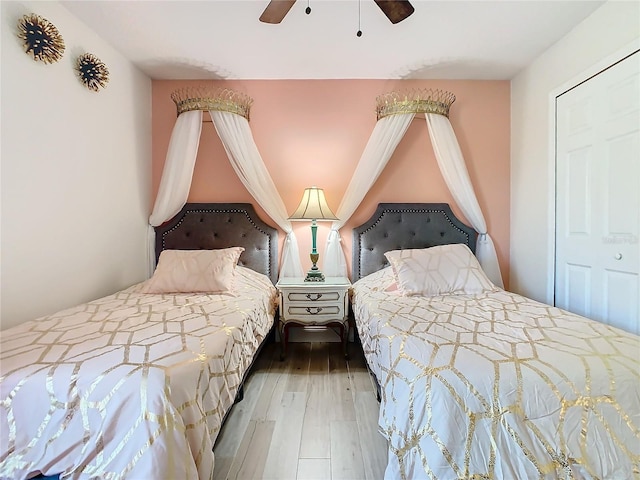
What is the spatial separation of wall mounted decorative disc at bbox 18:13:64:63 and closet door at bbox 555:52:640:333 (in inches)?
138

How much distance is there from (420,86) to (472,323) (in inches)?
92.4

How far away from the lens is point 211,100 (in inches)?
107

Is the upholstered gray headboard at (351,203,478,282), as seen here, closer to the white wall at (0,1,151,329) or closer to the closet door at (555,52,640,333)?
the closet door at (555,52,640,333)

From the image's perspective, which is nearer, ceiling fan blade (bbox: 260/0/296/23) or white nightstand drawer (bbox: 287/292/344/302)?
ceiling fan blade (bbox: 260/0/296/23)

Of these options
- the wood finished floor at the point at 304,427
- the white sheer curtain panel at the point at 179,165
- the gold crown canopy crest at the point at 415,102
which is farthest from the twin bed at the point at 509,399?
the white sheer curtain panel at the point at 179,165

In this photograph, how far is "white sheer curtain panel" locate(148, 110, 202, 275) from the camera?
2.79 meters

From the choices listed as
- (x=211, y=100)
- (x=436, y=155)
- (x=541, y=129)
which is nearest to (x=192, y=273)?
(x=211, y=100)

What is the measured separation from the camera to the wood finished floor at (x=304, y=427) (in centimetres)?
150

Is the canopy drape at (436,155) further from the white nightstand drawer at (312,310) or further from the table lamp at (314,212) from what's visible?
the white nightstand drawer at (312,310)

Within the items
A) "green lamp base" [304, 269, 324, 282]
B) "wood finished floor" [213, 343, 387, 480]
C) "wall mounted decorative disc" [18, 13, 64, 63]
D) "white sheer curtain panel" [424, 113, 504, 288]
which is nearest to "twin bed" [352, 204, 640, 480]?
"wood finished floor" [213, 343, 387, 480]

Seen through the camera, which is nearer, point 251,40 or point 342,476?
point 342,476

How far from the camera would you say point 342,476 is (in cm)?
145

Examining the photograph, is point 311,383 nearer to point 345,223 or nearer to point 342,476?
point 342,476

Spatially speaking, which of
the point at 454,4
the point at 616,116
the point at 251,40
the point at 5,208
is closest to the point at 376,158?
the point at 454,4
